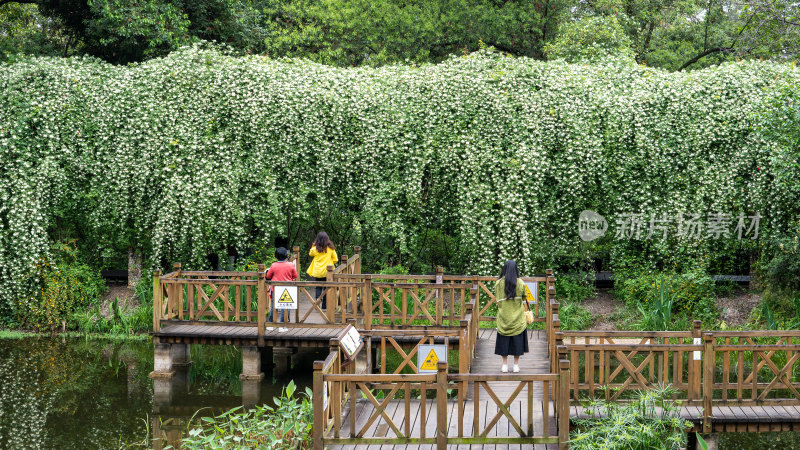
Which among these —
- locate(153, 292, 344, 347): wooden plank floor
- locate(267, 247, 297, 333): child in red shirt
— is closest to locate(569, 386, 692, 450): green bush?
locate(153, 292, 344, 347): wooden plank floor

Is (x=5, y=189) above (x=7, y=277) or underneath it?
above

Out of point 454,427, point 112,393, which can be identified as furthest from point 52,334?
point 454,427

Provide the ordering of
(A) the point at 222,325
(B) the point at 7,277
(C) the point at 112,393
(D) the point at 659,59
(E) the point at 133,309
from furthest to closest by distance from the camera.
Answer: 1. (D) the point at 659,59
2. (E) the point at 133,309
3. (B) the point at 7,277
4. (A) the point at 222,325
5. (C) the point at 112,393

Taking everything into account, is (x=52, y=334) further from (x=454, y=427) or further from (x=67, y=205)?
(x=454, y=427)

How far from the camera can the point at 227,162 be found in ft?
52.2

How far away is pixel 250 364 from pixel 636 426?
6.85 meters

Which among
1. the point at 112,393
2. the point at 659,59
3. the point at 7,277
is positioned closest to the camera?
the point at 112,393

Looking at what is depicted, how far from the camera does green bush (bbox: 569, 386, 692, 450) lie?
775 cm

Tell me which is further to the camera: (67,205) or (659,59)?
(659,59)

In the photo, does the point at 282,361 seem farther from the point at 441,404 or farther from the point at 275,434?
the point at 441,404

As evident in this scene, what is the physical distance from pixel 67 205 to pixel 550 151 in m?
9.81

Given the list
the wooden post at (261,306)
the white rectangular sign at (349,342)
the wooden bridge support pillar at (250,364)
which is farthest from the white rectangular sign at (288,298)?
the white rectangular sign at (349,342)

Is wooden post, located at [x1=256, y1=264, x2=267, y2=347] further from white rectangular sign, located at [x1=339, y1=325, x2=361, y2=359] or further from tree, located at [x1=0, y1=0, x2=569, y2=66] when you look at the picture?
tree, located at [x1=0, y1=0, x2=569, y2=66]

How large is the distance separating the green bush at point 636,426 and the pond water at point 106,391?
5298mm
